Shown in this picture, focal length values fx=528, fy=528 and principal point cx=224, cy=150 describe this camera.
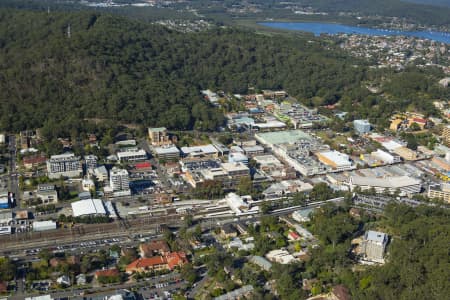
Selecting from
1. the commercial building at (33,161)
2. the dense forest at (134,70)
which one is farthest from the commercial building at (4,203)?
the dense forest at (134,70)

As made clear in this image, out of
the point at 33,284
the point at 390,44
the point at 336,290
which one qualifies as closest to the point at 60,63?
the point at 33,284

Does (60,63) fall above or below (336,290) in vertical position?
above

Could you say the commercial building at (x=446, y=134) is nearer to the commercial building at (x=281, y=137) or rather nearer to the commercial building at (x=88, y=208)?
the commercial building at (x=281, y=137)

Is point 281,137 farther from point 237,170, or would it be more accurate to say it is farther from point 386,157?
point 237,170

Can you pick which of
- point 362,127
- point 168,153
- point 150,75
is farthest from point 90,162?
point 362,127

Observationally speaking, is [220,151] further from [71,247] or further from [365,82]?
[365,82]

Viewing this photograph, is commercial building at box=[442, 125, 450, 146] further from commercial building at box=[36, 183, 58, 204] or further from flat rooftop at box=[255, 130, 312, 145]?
commercial building at box=[36, 183, 58, 204]
